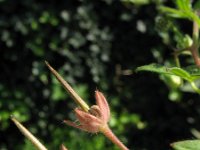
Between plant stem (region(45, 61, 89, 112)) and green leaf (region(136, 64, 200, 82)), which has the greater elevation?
green leaf (region(136, 64, 200, 82))

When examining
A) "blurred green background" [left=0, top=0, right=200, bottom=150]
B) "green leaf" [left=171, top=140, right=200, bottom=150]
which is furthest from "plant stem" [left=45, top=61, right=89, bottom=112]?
"blurred green background" [left=0, top=0, right=200, bottom=150]

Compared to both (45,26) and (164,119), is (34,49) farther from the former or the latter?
(164,119)

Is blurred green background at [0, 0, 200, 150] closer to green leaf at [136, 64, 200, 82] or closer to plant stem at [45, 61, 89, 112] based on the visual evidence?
green leaf at [136, 64, 200, 82]

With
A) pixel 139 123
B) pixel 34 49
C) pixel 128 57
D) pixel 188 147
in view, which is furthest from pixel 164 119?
pixel 188 147

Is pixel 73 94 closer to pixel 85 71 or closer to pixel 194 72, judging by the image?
pixel 194 72

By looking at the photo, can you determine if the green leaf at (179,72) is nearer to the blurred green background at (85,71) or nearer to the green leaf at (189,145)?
the green leaf at (189,145)

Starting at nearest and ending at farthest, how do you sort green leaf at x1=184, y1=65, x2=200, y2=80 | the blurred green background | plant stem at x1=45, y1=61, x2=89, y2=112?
plant stem at x1=45, y1=61, x2=89, y2=112, green leaf at x1=184, y1=65, x2=200, y2=80, the blurred green background

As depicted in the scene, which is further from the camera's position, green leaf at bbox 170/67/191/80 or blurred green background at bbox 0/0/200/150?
blurred green background at bbox 0/0/200/150

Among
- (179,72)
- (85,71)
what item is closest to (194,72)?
(179,72)
